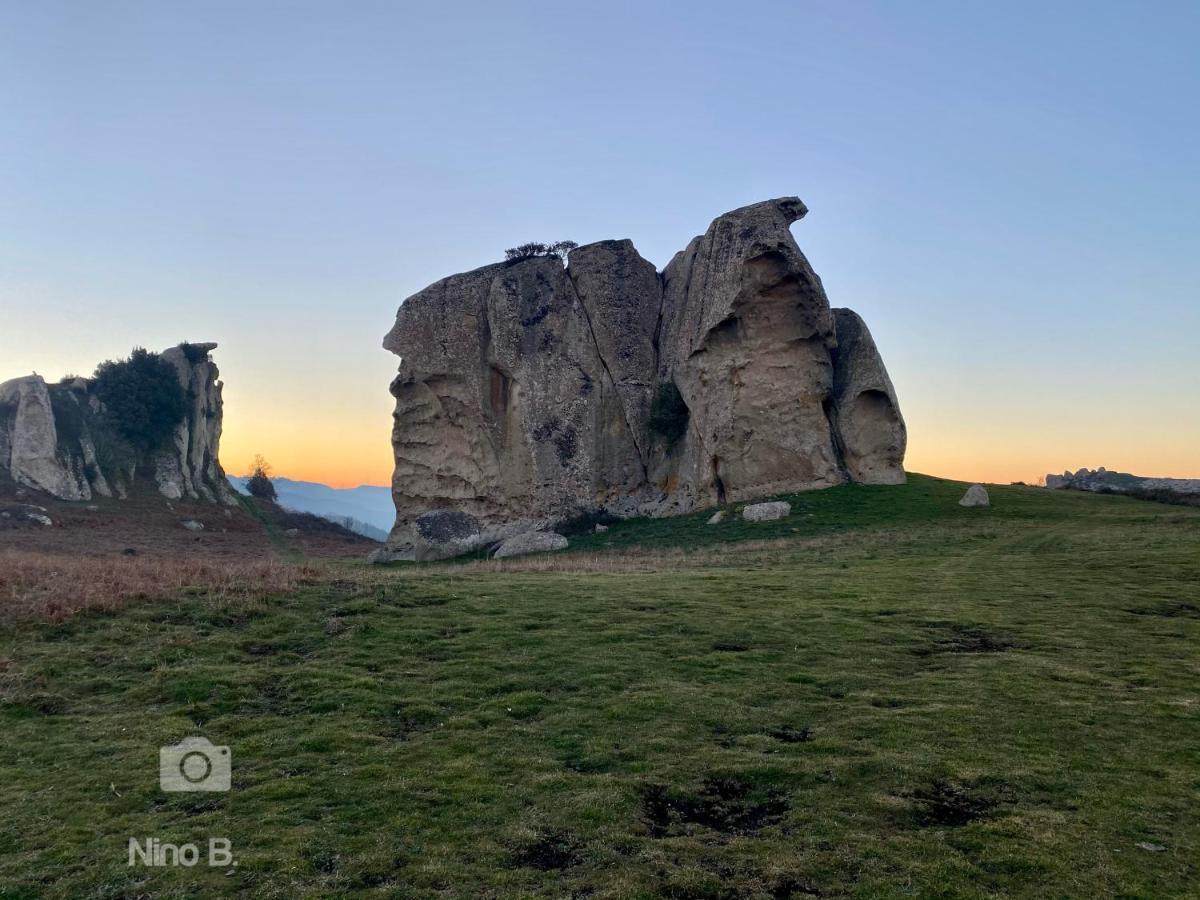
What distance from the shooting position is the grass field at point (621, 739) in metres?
9.38

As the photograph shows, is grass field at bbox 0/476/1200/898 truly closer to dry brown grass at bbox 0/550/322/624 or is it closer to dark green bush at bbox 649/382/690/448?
dry brown grass at bbox 0/550/322/624

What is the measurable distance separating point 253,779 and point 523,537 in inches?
1439

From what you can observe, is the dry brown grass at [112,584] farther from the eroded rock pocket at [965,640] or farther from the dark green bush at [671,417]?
the dark green bush at [671,417]

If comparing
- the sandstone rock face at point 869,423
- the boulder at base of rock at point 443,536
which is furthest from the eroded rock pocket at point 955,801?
the sandstone rock face at point 869,423

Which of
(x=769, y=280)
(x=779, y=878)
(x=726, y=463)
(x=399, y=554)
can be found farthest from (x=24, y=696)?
(x=769, y=280)

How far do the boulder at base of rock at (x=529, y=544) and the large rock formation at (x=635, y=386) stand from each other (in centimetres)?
835

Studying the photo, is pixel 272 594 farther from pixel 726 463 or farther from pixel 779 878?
pixel 726 463

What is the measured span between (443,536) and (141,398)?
4874 centimetres

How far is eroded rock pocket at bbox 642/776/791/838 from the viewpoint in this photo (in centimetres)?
1051

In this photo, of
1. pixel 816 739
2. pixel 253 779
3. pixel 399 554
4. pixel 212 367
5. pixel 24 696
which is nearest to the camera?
pixel 253 779

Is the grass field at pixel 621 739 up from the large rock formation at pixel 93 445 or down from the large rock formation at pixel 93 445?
down

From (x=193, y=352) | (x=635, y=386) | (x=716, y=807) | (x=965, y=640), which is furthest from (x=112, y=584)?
(x=193, y=352)

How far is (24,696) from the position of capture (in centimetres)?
1566

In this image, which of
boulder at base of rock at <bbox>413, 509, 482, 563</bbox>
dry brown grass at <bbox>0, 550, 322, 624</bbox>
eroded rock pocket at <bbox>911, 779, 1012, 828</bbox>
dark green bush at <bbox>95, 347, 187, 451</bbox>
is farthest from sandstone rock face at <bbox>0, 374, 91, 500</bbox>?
eroded rock pocket at <bbox>911, 779, 1012, 828</bbox>
